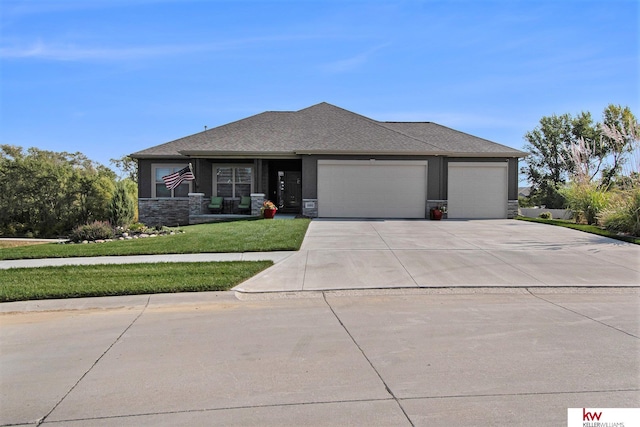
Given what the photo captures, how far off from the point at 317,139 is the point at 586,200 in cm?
1218

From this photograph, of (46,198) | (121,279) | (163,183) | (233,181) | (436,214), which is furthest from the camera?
(46,198)

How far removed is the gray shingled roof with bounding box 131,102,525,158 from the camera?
813 inches

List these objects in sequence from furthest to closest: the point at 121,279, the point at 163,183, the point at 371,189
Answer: the point at 163,183, the point at 371,189, the point at 121,279

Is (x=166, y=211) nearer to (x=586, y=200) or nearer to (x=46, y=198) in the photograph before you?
(x=46, y=198)

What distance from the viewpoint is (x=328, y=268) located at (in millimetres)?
9781

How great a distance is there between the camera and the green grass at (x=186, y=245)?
11.7m

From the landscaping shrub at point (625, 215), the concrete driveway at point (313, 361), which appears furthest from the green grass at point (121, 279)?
the landscaping shrub at point (625, 215)

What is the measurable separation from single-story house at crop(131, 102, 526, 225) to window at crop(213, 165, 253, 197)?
0.17ft

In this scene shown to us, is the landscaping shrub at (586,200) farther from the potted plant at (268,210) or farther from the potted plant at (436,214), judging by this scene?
the potted plant at (268,210)

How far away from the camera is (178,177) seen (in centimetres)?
2022

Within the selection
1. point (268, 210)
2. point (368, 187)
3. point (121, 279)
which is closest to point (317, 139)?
point (368, 187)

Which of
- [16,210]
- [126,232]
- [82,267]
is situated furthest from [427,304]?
[16,210]

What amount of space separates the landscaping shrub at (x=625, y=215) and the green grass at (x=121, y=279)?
12393mm

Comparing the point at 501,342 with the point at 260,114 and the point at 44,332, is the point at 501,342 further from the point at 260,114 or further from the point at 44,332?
the point at 260,114
